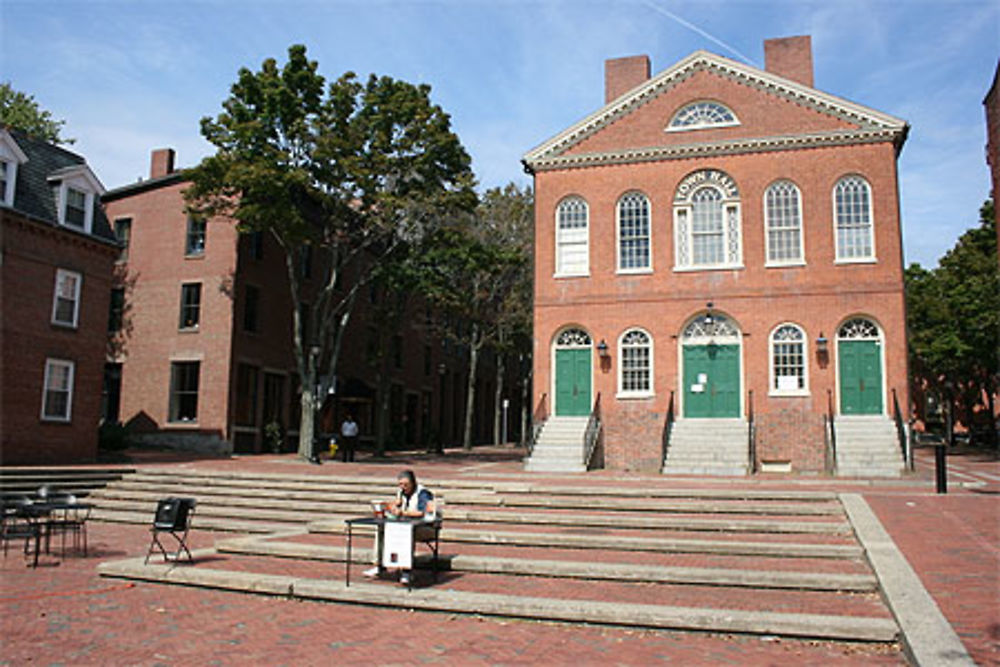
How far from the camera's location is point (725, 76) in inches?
931

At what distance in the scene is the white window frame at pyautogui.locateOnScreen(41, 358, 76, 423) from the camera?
862 inches

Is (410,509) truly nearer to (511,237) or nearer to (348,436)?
(348,436)

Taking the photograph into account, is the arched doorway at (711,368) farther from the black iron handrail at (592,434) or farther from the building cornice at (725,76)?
the building cornice at (725,76)

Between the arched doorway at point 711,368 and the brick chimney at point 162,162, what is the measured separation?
22.6 m

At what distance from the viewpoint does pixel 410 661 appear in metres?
6.80

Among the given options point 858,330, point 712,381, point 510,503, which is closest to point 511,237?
point 712,381

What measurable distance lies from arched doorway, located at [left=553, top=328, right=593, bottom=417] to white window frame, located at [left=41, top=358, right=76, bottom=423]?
14.0m

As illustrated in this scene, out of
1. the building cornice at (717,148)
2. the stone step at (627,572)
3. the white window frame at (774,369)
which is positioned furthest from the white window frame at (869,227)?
the stone step at (627,572)

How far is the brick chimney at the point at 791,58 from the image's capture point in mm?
24406

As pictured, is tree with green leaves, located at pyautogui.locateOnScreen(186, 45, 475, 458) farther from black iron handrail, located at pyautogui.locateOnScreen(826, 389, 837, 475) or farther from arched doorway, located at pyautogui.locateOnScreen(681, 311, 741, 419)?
black iron handrail, located at pyautogui.locateOnScreen(826, 389, 837, 475)

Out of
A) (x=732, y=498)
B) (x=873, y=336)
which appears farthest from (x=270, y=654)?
(x=873, y=336)

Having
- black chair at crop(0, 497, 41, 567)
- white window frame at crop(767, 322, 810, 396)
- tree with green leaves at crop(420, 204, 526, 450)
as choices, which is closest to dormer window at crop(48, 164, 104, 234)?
tree with green leaves at crop(420, 204, 526, 450)

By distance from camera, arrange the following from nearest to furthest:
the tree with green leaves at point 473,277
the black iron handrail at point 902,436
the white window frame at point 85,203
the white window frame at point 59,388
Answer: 1. the black iron handrail at point 902,436
2. the white window frame at point 59,388
3. the white window frame at point 85,203
4. the tree with green leaves at point 473,277

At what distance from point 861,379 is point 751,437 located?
12.0 ft
